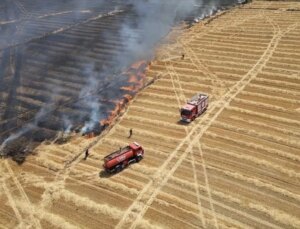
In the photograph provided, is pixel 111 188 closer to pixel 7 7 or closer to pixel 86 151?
pixel 86 151

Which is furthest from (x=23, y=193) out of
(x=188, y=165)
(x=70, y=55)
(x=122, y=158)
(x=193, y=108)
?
(x=70, y=55)

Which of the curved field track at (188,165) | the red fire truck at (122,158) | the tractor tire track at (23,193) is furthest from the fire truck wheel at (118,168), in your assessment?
the tractor tire track at (23,193)

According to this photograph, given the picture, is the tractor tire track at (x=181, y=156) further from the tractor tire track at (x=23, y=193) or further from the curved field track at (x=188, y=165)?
the tractor tire track at (x=23, y=193)

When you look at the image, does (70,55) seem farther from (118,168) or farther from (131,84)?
(118,168)

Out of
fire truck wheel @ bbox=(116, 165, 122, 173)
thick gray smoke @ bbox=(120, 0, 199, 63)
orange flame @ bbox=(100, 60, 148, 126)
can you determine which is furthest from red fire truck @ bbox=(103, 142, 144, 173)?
thick gray smoke @ bbox=(120, 0, 199, 63)

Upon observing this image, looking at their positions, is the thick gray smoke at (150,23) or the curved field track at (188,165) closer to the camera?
the curved field track at (188,165)

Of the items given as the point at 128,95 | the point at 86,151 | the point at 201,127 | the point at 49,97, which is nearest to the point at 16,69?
the point at 49,97
